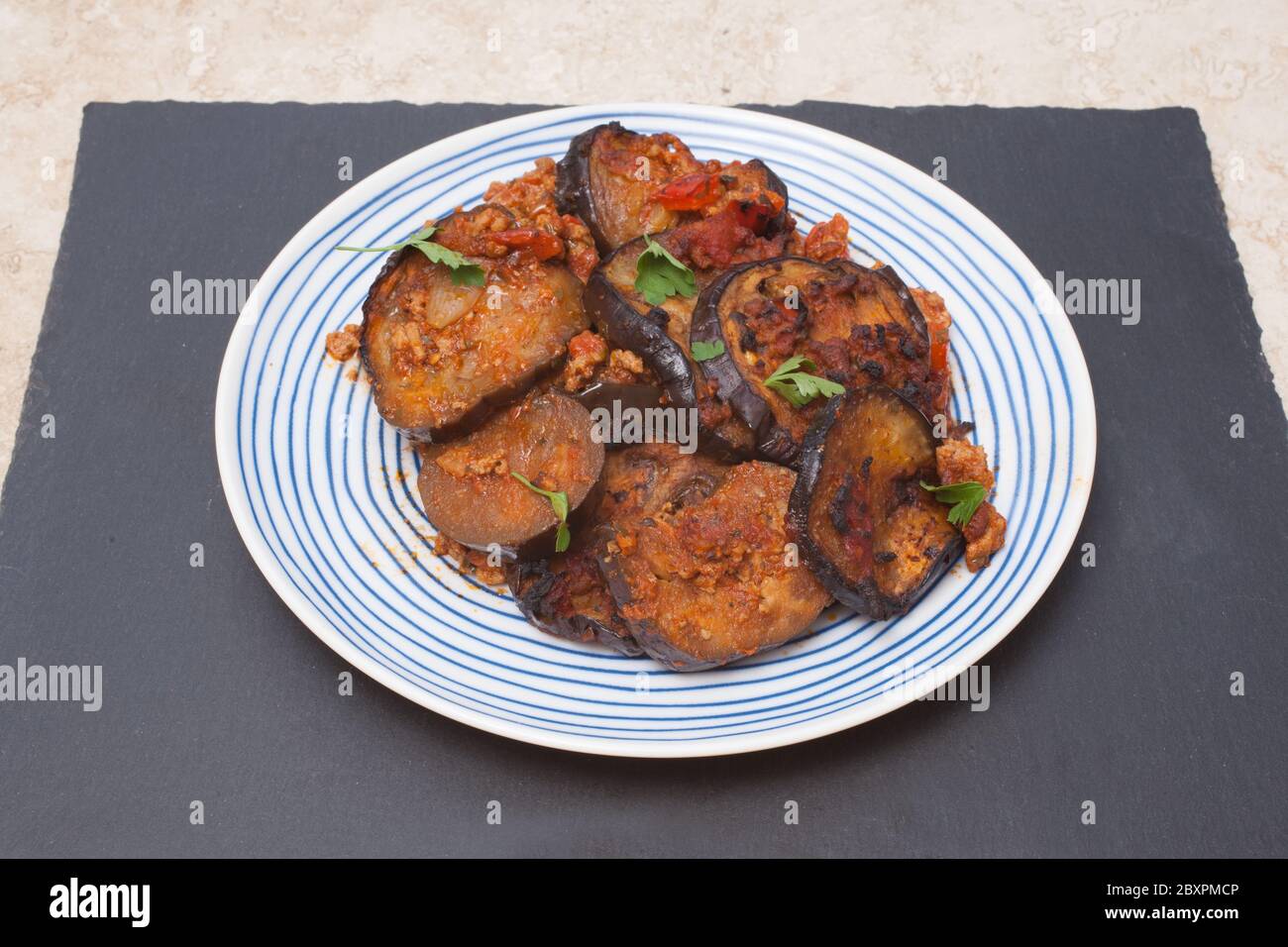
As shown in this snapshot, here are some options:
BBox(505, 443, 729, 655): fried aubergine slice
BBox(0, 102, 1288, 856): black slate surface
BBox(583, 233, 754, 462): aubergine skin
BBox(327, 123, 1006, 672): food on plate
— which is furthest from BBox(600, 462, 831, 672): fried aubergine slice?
BBox(0, 102, 1288, 856): black slate surface

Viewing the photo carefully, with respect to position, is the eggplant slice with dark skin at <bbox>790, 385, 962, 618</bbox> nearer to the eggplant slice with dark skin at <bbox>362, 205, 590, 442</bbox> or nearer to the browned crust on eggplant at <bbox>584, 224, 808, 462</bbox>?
the browned crust on eggplant at <bbox>584, 224, 808, 462</bbox>

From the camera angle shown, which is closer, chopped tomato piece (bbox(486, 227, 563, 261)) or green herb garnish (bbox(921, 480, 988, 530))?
green herb garnish (bbox(921, 480, 988, 530))

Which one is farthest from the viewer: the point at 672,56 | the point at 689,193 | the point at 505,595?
the point at 672,56

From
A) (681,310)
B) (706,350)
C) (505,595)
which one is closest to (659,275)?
(681,310)

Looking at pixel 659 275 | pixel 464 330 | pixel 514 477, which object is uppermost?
pixel 659 275

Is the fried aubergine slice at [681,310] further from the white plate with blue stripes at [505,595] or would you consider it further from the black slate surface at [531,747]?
the black slate surface at [531,747]

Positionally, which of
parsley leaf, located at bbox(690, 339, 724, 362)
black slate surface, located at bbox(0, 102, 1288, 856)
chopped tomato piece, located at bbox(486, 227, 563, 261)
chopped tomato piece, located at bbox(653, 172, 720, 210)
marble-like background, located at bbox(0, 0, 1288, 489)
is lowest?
black slate surface, located at bbox(0, 102, 1288, 856)

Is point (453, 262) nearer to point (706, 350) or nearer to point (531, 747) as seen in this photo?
point (706, 350)
